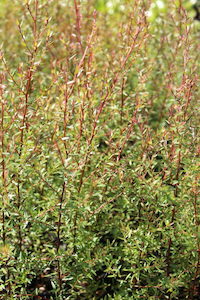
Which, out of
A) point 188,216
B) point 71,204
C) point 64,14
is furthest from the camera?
point 64,14

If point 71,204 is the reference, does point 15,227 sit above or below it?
below

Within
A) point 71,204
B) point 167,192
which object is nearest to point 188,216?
point 167,192

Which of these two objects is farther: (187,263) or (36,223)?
(187,263)

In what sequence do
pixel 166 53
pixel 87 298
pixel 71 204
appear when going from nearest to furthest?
pixel 71 204
pixel 87 298
pixel 166 53

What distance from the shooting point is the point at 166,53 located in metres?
4.29

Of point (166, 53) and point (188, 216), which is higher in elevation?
point (166, 53)

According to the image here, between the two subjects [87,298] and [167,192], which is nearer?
[167,192]

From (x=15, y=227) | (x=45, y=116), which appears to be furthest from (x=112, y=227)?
(x=45, y=116)

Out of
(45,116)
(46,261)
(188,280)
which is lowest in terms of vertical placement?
(188,280)

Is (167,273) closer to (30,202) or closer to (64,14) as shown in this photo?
(30,202)

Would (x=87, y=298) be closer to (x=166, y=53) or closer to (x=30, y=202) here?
(x=30, y=202)

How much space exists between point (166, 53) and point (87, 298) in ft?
8.18

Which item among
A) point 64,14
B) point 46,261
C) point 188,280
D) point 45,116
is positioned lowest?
point 188,280

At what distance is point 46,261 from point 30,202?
1.17 feet
